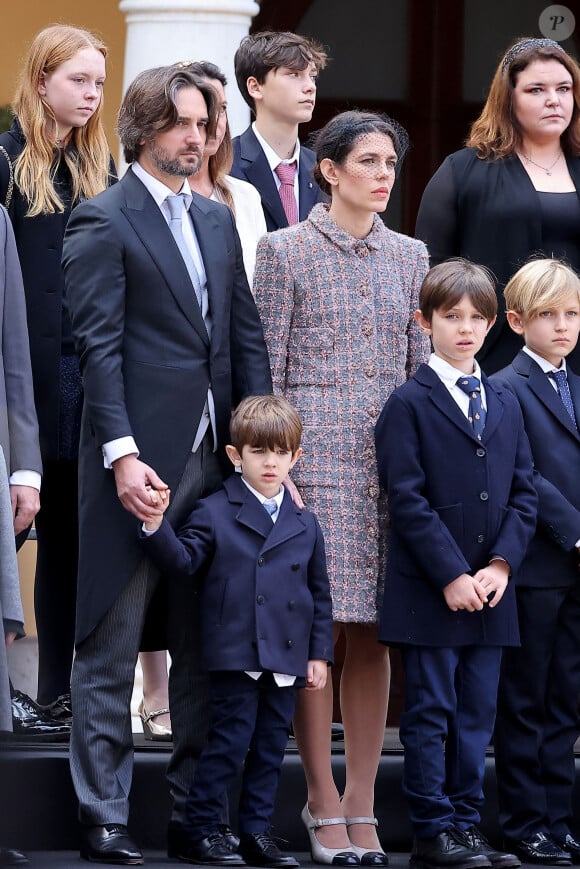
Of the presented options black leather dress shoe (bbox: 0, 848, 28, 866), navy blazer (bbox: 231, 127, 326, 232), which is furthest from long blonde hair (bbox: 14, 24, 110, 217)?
black leather dress shoe (bbox: 0, 848, 28, 866)

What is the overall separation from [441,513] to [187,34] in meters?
2.24

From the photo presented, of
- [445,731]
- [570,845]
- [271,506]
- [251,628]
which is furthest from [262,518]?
[570,845]

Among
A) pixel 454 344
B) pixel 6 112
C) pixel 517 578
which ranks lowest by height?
pixel 517 578

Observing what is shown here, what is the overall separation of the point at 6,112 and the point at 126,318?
347cm

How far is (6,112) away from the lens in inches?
312

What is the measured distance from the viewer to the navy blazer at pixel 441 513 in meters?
4.75

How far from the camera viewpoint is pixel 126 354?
467cm

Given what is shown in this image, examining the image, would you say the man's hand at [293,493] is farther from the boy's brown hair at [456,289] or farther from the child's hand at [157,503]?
the boy's brown hair at [456,289]

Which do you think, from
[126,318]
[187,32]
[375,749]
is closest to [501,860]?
[375,749]

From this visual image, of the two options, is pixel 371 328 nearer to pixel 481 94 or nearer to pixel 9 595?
pixel 9 595

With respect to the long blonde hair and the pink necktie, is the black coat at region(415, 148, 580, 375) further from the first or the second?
the long blonde hair

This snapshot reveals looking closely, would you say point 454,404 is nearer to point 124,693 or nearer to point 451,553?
point 451,553

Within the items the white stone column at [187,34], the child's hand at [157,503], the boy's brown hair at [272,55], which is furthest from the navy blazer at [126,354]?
the white stone column at [187,34]

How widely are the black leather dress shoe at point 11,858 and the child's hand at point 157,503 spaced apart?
87cm
